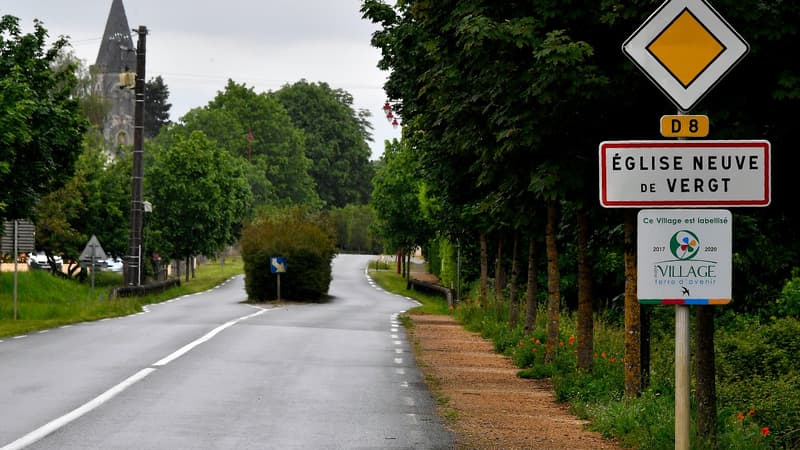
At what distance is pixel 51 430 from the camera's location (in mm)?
11562

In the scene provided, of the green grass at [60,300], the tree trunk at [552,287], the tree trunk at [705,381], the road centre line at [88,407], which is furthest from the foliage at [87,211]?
the tree trunk at [705,381]

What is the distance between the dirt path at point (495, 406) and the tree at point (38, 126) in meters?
14.4

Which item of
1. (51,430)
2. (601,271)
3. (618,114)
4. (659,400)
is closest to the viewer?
(51,430)

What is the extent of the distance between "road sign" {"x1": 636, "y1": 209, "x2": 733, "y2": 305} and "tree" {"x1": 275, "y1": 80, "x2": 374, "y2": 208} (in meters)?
116

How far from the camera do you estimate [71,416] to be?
1266cm

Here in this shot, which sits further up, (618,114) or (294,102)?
(294,102)

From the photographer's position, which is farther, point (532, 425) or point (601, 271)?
point (601, 271)

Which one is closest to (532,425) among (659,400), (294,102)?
Answer: (659,400)

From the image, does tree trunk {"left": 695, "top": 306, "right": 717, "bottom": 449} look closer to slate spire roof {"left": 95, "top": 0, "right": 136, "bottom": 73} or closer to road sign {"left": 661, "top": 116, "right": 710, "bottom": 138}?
road sign {"left": 661, "top": 116, "right": 710, "bottom": 138}

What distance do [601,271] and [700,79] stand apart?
26.6 m

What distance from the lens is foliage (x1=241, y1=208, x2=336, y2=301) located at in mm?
53844

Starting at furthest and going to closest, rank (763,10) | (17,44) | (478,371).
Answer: (17,44) → (478,371) → (763,10)

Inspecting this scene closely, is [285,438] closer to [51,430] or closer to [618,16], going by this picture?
[51,430]

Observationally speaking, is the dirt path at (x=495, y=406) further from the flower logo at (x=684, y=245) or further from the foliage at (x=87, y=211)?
the foliage at (x=87, y=211)
